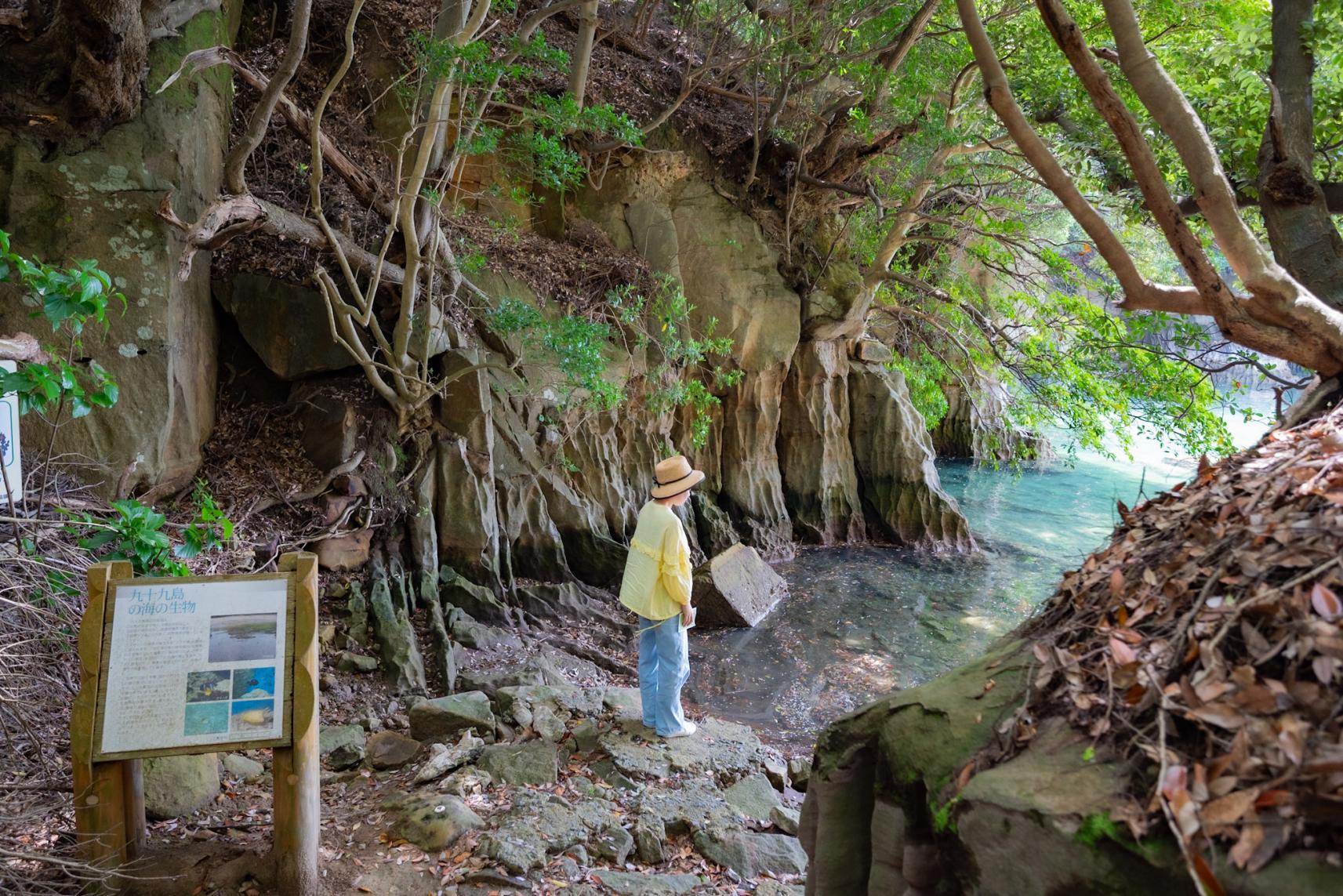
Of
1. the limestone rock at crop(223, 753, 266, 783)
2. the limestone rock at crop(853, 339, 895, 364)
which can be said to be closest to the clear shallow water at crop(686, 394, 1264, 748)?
the limestone rock at crop(853, 339, 895, 364)

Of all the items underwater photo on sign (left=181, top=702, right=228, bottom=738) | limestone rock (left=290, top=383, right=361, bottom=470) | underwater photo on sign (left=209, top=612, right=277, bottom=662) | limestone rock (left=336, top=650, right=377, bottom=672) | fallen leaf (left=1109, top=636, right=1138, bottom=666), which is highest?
limestone rock (left=290, top=383, right=361, bottom=470)

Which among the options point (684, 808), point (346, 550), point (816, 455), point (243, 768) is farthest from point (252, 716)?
point (816, 455)

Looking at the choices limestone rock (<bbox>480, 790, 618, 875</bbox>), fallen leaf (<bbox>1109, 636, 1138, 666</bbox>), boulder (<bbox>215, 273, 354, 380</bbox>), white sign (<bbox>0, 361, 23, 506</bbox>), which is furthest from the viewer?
boulder (<bbox>215, 273, 354, 380</bbox>)

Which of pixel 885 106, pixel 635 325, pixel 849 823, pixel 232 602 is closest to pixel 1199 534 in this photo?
pixel 849 823

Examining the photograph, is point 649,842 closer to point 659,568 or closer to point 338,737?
point 659,568

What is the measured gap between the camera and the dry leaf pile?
1724mm

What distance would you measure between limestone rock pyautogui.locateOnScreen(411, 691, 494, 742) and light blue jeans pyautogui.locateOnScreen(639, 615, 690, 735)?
1.11 meters

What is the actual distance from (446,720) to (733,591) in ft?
17.4

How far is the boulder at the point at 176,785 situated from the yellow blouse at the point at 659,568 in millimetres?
2571

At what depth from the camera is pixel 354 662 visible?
22.6 ft

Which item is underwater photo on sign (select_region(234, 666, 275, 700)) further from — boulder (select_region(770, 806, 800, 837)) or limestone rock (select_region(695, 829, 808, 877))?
boulder (select_region(770, 806, 800, 837))

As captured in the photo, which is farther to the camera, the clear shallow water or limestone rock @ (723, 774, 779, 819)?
the clear shallow water

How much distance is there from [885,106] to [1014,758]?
37.5 feet

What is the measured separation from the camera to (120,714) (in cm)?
319
